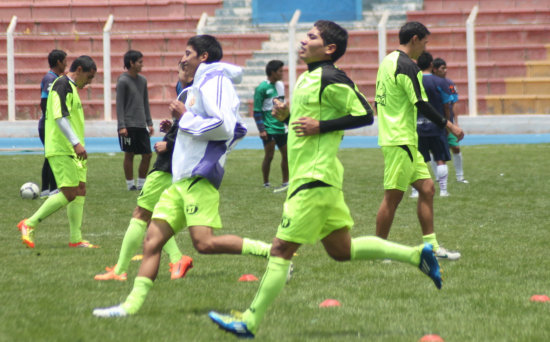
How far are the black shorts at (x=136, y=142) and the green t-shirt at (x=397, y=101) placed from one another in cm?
744

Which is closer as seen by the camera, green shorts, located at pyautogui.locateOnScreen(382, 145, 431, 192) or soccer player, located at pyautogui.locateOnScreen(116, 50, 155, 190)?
green shorts, located at pyautogui.locateOnScreen(382, 145, 431, 192)

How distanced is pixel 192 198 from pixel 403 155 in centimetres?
230

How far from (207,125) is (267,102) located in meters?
9.31

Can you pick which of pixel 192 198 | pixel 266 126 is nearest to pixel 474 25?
pixel 266 126

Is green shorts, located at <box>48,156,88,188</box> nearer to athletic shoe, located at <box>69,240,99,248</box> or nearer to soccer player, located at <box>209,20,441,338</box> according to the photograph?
athletic shoe, located at <box>69,240,99,248</box>

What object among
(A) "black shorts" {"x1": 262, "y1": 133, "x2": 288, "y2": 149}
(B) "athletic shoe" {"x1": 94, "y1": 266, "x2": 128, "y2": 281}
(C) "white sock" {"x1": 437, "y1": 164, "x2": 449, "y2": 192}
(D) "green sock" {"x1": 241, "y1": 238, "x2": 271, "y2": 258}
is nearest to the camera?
(D) "green sock" {"x1": 241, "y1": 238, "x2": 271, "y2": 258}

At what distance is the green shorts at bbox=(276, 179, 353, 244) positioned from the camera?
17.4 ft

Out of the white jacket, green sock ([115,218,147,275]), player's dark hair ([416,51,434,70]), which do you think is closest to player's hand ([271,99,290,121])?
the white jacket

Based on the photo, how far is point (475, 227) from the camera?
1023 cm

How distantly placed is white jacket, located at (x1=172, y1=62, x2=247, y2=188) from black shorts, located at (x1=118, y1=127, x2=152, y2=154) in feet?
28.1

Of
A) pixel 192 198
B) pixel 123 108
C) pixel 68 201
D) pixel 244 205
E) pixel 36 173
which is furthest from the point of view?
pixel 36 173

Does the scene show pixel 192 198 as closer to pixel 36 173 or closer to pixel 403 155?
pixel 403 155

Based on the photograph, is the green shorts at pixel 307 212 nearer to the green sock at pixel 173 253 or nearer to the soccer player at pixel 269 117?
the green sock at pixel 173 253

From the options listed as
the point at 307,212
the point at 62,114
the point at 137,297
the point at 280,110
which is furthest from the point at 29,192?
the point at 307,212
